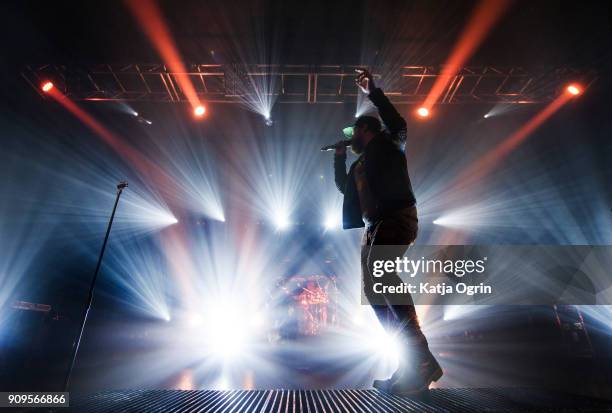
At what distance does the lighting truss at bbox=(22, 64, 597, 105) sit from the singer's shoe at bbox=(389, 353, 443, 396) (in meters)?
5.45

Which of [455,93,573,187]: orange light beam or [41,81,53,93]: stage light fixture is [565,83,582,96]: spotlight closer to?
[455,93,573,187]: orange light beam

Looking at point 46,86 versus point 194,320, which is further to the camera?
point 194,320

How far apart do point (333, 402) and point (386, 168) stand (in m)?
1.65

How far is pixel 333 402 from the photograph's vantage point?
1.80 metres

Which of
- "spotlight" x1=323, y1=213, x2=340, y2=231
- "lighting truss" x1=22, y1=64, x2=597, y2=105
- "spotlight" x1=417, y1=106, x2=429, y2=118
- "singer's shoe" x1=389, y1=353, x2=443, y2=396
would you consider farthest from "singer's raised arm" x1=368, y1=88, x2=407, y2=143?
"spotlight" x1=323, y1=213, x2=340, y2=231

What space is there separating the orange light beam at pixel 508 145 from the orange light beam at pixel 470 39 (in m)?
2.30

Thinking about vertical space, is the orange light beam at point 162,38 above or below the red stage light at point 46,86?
above

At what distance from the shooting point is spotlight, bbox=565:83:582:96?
5.82 metres

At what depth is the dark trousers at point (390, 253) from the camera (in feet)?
6.43

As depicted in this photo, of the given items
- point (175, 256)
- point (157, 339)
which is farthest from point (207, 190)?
point (157, 339)

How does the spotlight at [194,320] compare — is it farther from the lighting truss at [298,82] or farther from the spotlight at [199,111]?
the lighting truss at [298,82]

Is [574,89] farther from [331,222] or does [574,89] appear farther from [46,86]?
[46,86]

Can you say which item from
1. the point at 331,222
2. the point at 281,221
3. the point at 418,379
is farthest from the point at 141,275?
the point at 418,379

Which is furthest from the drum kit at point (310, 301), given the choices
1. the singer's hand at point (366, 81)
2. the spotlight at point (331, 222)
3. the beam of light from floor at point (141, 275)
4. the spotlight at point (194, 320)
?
the singer's hand at point (366, 81)
